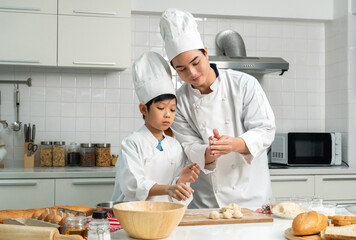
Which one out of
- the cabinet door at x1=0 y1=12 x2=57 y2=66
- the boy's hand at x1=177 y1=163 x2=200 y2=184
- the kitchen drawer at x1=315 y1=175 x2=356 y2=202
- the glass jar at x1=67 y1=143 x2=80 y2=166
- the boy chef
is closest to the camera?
the boy's hand at x1=177 y1=163 x2=200 y2=184

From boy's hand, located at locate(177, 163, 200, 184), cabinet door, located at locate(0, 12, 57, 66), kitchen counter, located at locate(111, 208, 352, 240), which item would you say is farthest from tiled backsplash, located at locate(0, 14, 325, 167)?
kitchen counter, located at locate(111, 208, 352, 240)

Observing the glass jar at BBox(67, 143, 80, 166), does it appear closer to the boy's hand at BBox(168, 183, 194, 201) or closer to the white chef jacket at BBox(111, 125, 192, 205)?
the white chef jacket at BBox(111, 125, 192, 205)

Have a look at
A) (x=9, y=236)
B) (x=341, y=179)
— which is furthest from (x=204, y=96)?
(x=341, y=179)

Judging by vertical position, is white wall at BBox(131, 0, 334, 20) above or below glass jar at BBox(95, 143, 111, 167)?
above

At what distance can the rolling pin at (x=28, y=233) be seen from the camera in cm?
102

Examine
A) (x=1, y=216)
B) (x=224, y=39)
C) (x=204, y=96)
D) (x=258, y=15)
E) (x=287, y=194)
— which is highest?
(x=258, y=15)

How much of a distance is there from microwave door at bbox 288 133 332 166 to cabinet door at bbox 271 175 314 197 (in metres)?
0.20

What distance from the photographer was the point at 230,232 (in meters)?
1.26

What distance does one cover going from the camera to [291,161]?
11.3ft

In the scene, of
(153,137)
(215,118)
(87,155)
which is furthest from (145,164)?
(87,155)

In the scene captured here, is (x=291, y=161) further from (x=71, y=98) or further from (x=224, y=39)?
(x=71, y=98)

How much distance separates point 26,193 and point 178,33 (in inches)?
67.5

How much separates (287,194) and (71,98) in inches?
72.7

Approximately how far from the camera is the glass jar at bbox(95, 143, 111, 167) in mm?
3428
